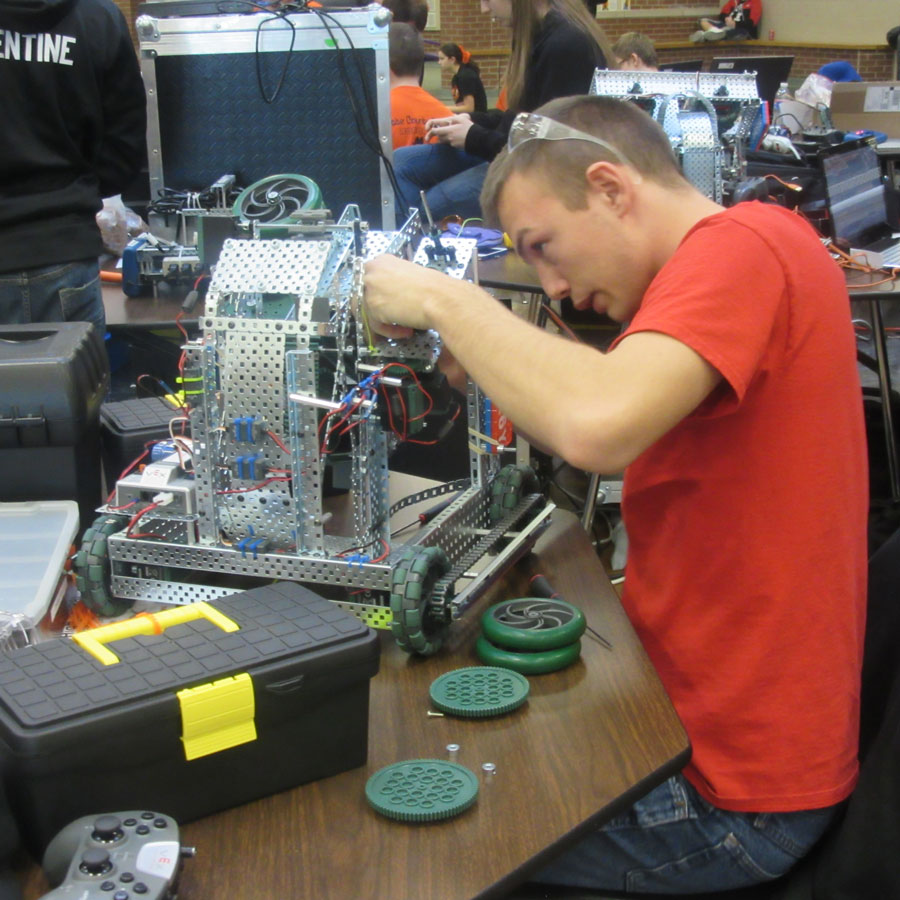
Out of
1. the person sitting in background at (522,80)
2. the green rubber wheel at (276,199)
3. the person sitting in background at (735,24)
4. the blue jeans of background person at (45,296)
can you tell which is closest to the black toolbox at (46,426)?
the green rubber wheel at (276,199)

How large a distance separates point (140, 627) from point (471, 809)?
0.36 metres

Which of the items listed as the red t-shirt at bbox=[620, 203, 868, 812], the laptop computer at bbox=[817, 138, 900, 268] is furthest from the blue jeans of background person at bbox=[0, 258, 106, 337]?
the laptop computer at bbox=[817, 138, 900, 268]

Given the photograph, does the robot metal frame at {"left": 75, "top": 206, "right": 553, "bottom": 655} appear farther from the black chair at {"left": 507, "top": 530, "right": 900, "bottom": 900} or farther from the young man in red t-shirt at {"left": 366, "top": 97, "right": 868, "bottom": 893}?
the black chair at {"left": 507, "top": 530, "right": 900, "bottom": 900}

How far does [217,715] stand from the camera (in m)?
0.94

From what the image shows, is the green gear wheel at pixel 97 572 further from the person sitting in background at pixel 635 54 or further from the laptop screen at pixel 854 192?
the person sitting in background at pixel 635 54

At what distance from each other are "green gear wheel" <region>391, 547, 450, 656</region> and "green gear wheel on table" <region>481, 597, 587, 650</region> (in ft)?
0.21

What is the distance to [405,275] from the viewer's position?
1.31 metres

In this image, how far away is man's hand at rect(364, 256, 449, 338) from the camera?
1.28m

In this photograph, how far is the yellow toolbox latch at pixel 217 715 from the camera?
92 cm

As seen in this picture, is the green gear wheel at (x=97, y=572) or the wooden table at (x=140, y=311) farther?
the wooden table at (x=140, y=311)

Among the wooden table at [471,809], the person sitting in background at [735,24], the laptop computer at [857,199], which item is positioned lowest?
the wooden table at [471,809]

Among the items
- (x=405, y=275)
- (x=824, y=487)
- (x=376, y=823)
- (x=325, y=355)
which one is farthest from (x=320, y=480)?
(x=824, y=487)

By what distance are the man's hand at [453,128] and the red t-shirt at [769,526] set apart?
252cm

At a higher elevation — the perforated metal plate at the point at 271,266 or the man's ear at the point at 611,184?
the man's ear at the point at 611,184
